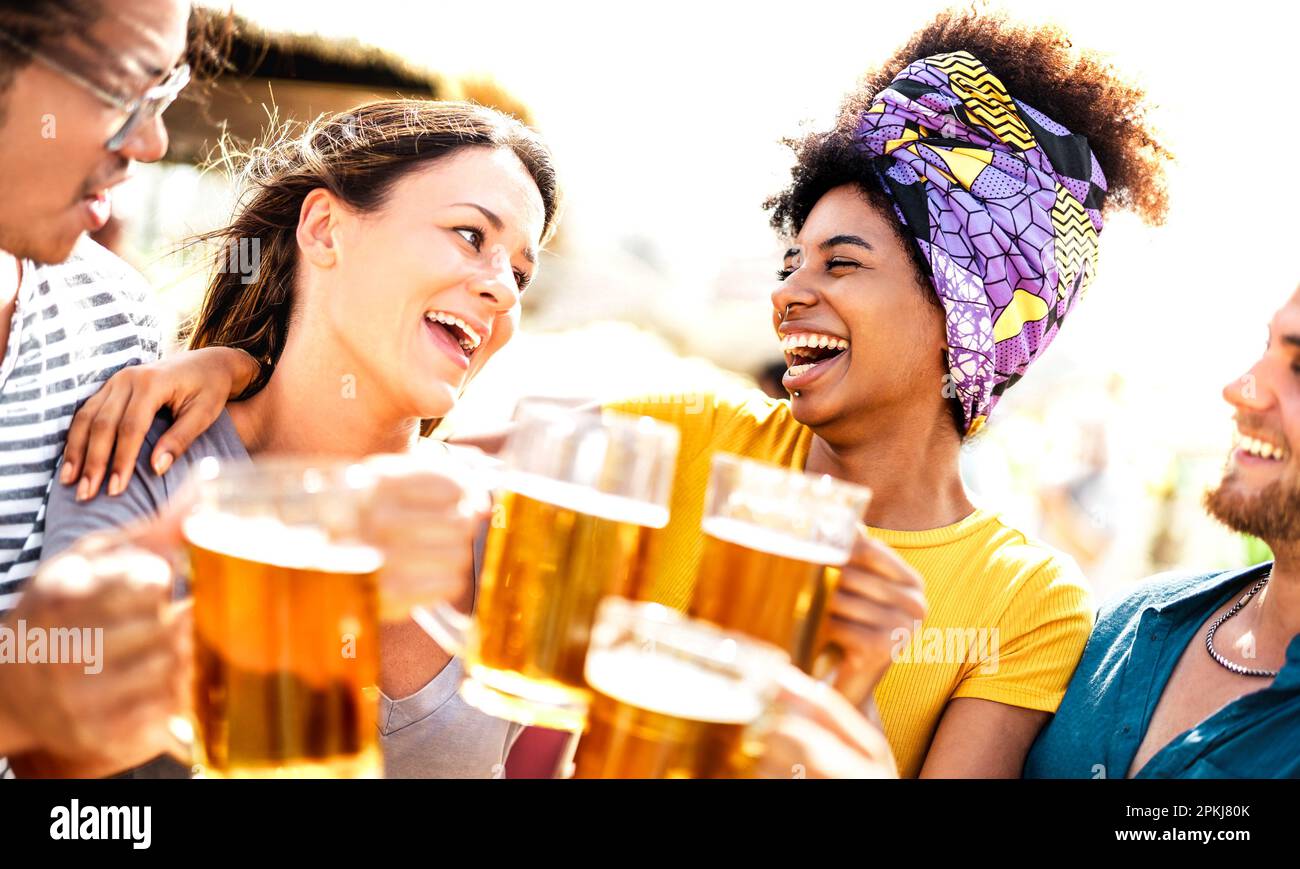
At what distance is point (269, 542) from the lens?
112cm

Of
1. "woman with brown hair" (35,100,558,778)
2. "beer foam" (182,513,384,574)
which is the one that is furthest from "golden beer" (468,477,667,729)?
"woman with brown hair" (35,100,558,778)

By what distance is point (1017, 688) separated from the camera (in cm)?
214

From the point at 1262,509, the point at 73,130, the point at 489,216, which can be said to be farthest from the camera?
the point at 489,216

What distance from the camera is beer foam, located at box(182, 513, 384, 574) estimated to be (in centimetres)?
112

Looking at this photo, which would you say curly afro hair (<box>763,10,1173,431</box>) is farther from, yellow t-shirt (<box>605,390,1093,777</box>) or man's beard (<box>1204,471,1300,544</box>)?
man's beard (<box>1204,471,1300,544</box>)

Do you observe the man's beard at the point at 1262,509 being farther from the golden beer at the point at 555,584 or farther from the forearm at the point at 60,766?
the forearm at the point at 60,766

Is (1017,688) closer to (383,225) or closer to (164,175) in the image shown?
(383,225)

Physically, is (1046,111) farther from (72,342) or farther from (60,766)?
(60,766)

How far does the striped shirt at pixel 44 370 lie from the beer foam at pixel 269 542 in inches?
40.5

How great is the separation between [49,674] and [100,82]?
987mm

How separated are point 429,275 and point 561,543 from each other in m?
1.13

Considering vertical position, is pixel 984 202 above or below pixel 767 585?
above

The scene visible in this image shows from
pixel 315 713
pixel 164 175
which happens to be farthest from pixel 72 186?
pixel 164 175

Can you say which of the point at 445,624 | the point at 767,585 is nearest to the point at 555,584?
the point at 445,624
